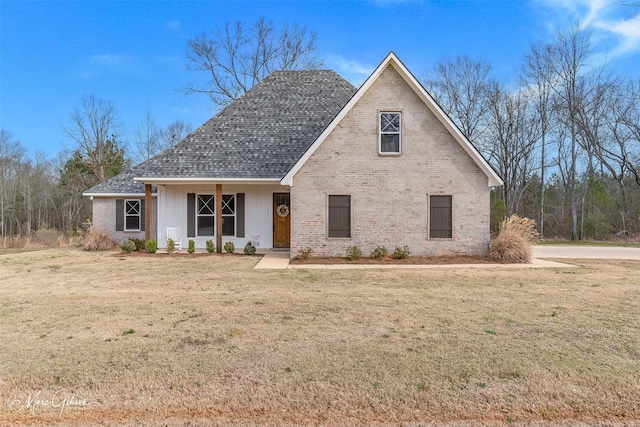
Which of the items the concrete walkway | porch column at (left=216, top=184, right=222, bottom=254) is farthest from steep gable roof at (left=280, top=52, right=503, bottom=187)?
porch column at (left=216, top=184, right=222, bottom=254)

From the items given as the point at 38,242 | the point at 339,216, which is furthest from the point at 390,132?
the point at 38,242

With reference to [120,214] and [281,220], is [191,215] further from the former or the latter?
[120,214]

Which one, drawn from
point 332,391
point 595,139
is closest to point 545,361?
point 332,391

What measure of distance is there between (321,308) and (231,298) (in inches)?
77.4

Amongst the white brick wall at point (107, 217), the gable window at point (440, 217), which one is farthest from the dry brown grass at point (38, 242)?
the gable window at point (440, 217)

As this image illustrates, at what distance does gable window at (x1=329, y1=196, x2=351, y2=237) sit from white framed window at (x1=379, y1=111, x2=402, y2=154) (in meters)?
2.26

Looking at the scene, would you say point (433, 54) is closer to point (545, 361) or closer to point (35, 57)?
point (35, 57)

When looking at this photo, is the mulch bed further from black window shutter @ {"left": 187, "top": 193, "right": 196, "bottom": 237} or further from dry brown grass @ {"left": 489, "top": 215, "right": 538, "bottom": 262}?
black window shutter @ {"left": 187, "top": 193, "right": 196, "bottom": 237}

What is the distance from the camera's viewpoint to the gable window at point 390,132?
43.4 feet

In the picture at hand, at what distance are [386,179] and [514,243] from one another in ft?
16.2

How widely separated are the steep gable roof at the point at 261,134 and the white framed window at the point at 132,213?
139 inches

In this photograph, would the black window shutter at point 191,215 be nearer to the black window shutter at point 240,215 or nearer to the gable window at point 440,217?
the black window shutter at point 240,215

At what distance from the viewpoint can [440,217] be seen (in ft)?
43.7

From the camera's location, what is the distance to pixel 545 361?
4188 millimetres
